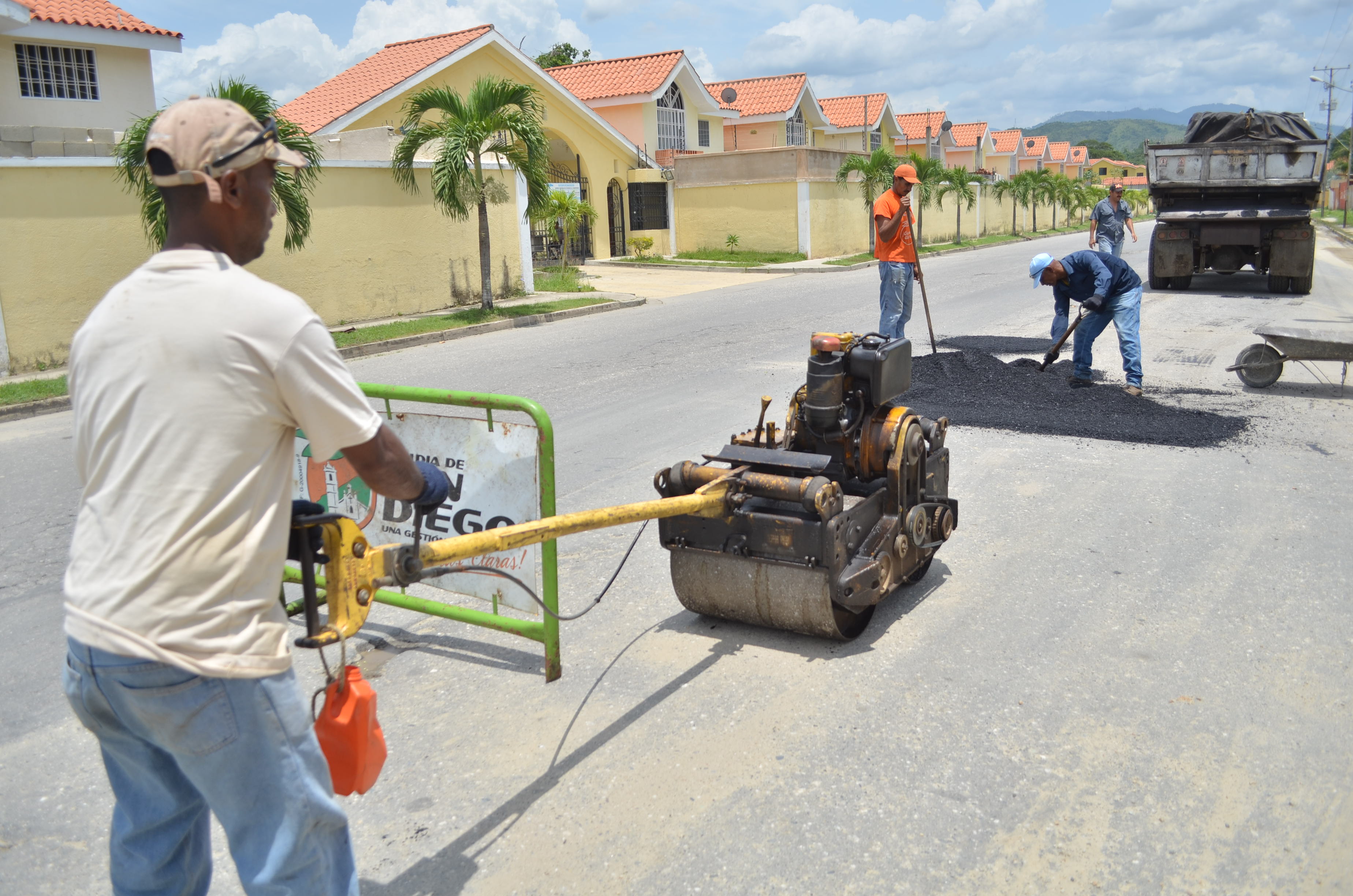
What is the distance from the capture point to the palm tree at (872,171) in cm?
3206

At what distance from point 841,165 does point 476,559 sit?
101 feet

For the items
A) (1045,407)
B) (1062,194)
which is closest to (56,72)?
(1045,407)

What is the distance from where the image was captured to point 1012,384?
30.2 feet

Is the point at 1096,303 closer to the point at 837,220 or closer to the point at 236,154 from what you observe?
the point at 236,154

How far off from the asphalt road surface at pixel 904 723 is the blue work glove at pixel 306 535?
1.15 meters

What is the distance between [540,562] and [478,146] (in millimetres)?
13668

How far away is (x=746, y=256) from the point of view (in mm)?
31047

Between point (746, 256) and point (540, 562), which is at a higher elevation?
point (746, 256)

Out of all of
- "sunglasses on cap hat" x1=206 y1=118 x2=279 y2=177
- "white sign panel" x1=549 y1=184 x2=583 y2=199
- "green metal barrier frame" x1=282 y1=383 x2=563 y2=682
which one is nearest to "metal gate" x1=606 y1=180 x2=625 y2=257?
"white sign panel" x1=549 y1=184 x2=583 y2=199

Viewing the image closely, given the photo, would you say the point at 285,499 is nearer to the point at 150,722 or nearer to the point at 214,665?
the point at 214,665

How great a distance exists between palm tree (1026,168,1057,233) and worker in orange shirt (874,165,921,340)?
4523 centimetres

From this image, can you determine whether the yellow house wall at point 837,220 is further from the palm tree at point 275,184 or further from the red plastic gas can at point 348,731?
the red plastic gas can at point 348,731

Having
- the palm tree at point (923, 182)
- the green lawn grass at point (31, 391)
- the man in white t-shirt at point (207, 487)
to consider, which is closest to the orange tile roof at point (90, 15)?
the green lawn grass at point (31, 391)

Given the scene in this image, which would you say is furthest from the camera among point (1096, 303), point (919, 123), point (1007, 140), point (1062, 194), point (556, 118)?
point (1007, 140)
